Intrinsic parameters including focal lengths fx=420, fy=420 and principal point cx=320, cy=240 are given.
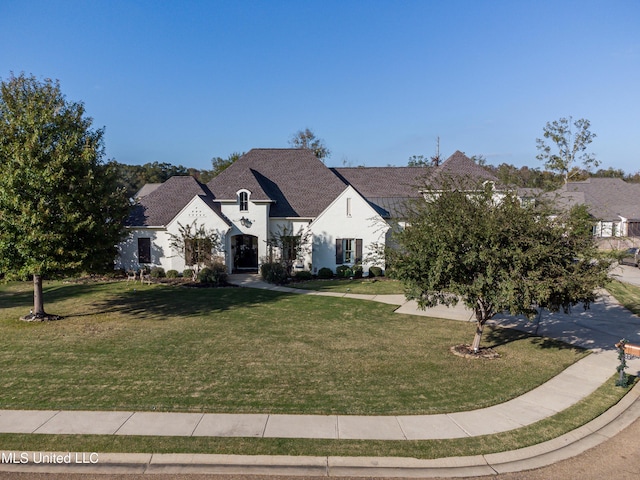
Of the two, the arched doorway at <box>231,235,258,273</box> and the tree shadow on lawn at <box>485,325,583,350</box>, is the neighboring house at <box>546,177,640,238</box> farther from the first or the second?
the tree shadow on lawn at <box>485,325,583,350</box>

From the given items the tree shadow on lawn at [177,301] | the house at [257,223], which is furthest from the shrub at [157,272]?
the tree shadow on lawn at [177,301]

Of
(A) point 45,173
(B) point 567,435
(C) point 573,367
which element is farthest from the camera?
(A) point 45,173

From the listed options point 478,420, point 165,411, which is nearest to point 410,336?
point 478,420

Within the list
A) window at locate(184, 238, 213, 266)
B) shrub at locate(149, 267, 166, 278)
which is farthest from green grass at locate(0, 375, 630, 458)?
shrub at locate(149, 267, 166, 278)

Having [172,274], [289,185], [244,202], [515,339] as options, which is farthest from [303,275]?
[515,339]

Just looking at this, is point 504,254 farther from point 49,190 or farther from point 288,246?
point 288,246

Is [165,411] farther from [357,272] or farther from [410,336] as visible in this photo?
[357,272]

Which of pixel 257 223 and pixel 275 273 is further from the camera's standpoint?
pixel 257 223

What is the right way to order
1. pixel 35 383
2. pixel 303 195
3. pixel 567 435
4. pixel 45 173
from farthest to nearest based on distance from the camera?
pixel 303 195 < pixel 45 173 < pixel 35 383 < pixel 567 435
